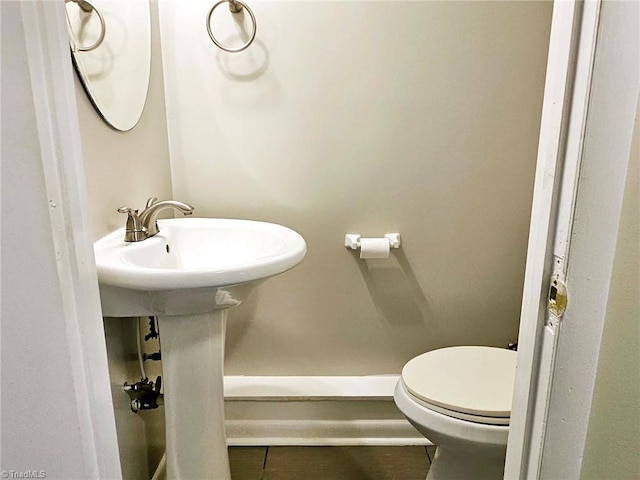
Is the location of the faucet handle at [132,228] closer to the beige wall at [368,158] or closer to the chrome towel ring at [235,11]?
the beige wall at [368,158]

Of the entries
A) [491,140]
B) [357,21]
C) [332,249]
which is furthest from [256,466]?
[357,21]

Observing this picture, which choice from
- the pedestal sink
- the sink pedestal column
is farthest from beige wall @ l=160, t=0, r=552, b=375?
the sink pedestal column

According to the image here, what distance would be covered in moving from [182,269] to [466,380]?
0.80m

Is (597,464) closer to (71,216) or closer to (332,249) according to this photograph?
(71,216)

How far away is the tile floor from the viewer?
1.58 meters

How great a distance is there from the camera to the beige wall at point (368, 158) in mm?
1529

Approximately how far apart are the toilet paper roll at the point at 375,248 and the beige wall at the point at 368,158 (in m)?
0.08

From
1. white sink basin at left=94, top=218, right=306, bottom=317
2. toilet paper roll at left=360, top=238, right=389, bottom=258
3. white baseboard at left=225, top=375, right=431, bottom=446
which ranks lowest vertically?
white baseboard at left=225, top=375, right=431, bottom=446

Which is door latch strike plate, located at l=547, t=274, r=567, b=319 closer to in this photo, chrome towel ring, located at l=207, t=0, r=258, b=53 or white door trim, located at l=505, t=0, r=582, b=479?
white door trim, located at l=505, t=0, r=582, b=479

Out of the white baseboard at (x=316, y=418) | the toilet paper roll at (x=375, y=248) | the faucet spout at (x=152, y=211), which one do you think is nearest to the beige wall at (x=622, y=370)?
the faucet spout at (x=152, y=211)

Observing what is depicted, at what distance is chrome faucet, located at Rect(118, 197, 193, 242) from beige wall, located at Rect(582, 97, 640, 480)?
0.95 meters

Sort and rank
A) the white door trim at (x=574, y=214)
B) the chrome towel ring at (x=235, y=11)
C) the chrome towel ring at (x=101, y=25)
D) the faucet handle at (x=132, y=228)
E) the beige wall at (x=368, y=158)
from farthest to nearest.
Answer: the beige wall at (x=368, y=158) < the chrome towel ring at (x=235, y=11) < the faucet handle at (x=132, y=228) < the chrome towel ring at (x=101, y=25) < the white door trim at (x=574, y=214)

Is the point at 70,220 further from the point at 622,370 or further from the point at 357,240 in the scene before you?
the point at 357,240

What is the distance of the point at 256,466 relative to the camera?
1.63 m
